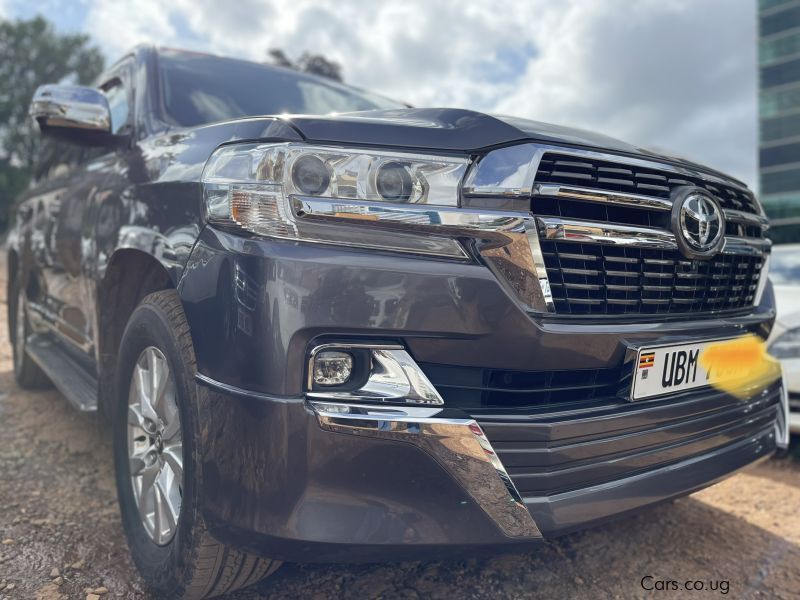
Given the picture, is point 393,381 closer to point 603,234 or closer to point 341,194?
point 341,194

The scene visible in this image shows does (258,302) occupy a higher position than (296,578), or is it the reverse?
(258,302)

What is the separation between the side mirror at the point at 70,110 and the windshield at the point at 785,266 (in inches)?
161

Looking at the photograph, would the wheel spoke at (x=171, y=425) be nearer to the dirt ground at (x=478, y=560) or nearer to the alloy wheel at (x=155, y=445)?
the alloy wheel at (x=155, y=445)

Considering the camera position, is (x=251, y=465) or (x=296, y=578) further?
(x=296, y=578)

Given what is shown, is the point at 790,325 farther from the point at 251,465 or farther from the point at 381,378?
the point at 251,465

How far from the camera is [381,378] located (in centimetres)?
133

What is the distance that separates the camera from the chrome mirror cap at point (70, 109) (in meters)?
2.29

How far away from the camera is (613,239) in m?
1.54

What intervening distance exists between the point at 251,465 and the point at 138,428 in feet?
2.62

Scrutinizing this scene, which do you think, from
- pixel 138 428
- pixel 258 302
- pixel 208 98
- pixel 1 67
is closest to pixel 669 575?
pixel 258 302

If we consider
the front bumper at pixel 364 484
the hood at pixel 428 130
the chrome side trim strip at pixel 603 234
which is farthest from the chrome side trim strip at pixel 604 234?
the front bumper at pixel 364 484

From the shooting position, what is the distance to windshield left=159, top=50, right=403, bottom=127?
2.44 meters

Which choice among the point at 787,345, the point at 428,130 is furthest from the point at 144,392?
the point at 787,345

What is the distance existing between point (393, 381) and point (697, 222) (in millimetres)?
998
